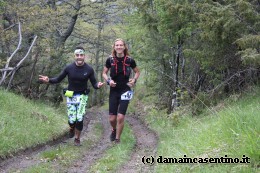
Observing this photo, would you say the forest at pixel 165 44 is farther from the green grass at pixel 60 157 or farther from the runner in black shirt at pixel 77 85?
the green grass at pixel 60 157

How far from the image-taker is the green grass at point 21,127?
8.04 meters

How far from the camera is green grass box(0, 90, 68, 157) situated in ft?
26.4

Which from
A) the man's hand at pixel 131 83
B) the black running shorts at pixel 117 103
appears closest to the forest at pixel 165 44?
the man's hand at pixel 131 83

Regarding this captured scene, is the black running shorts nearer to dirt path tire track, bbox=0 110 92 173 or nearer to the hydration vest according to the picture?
the hydration vest

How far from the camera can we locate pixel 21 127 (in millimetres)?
9125

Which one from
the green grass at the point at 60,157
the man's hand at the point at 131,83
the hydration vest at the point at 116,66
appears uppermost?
the hydration vest at the point at 116,66

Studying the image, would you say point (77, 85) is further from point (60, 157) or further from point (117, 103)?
point (60, 157)

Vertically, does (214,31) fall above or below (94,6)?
below

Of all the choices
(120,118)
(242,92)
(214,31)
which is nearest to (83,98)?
(120,118)

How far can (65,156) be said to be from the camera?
775 centimetres

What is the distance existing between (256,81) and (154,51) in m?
9.14

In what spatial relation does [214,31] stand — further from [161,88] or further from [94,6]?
[94,6]

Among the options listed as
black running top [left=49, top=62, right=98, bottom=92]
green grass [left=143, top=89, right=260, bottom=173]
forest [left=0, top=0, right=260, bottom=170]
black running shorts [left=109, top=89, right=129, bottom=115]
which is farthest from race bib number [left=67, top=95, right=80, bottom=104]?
A: green grass [left=143, top=89, right=260, bottom=173]

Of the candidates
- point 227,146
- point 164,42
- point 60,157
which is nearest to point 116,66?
point 60,157
